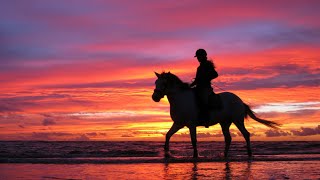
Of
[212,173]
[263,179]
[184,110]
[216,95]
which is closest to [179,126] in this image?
[184,110]

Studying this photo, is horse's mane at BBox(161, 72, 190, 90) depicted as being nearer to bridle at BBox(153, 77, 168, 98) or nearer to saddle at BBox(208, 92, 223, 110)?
bridle at BBox(153, 77, 168, 98)

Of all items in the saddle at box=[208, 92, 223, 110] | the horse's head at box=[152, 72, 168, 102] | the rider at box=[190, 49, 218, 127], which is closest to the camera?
the horse's head at box=[152, 72, 168, 102]

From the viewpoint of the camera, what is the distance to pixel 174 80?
12531 mm

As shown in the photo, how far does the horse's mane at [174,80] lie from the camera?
12477 mm

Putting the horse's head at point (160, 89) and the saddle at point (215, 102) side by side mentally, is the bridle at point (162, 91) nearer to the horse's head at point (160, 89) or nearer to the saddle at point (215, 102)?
the horse's head at point (160, 89)

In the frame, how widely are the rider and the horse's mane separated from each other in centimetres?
32

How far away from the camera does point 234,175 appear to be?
7008 mm

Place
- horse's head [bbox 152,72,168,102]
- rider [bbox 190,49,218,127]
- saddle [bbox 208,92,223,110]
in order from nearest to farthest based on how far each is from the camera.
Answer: horse's head [bbox 152,72,168,102] < rider [bbox 190,49,218,127] < saddle [bbox 208,92,223,110]

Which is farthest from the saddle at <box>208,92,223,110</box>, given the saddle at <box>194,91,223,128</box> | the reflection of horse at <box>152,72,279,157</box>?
the reflection of horse at <box>152,72,279,157</box>

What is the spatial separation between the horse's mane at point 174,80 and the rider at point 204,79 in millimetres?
323

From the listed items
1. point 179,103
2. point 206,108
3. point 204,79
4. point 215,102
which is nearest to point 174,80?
point 179,103

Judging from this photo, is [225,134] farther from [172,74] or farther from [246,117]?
[172,74]

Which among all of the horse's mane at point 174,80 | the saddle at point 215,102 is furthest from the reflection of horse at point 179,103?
the saddle at point 215,102

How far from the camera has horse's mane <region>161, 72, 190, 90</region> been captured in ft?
40.9
